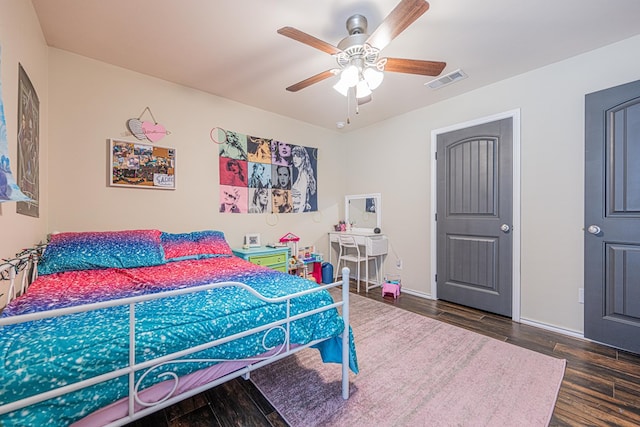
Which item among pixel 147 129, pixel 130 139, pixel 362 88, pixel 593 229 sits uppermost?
pixel 362 88

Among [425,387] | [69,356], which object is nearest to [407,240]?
[425,387]

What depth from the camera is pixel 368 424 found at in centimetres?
141

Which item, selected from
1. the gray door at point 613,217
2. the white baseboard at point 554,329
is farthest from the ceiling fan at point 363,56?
the white baseboard at point 554,329

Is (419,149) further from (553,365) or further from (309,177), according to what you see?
(553,365)

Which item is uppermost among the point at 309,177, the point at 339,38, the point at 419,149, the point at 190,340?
the point at 339,38

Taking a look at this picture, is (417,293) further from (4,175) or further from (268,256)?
(4,175)

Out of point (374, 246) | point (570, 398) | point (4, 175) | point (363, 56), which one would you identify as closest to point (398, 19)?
point (363, 56)

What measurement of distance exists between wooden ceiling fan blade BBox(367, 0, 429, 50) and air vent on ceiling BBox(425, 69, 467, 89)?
130 cm

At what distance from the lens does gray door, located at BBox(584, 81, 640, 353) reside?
207 centimetres

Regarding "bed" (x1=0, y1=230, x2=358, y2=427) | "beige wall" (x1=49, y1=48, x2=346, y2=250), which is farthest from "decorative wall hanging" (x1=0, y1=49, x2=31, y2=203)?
"beige wall" (x1=49, y1=48, x2=346, y2=250)

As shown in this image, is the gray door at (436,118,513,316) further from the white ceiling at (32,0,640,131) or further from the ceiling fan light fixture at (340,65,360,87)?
the ceiling fan light fixture at (340,65,360,87)

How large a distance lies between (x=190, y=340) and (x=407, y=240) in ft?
10.3

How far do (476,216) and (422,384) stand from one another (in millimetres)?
2028

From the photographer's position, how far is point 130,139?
8.78ft
